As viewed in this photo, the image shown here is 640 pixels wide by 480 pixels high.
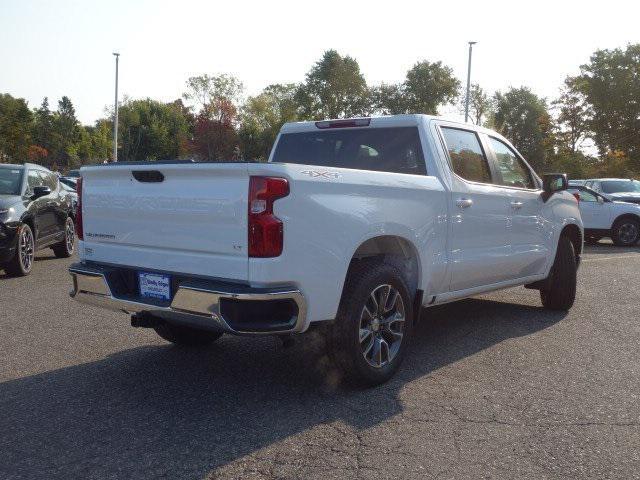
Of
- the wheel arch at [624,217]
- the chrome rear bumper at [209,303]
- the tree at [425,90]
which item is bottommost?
the chrome rear bumper at [209,303]

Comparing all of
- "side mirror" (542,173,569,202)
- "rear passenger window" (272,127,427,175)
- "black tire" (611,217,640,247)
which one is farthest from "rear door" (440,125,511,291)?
"black tire" (611,217,640,247)

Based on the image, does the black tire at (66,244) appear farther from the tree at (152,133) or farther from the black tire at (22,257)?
the tree at (152,133)

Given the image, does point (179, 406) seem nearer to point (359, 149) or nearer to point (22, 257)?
point (359, 149)

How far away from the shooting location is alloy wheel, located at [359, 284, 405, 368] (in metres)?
4.45

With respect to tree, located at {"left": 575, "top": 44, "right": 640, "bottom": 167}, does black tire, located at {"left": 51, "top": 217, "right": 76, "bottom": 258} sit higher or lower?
lower

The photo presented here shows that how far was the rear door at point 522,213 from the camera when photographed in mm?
6195

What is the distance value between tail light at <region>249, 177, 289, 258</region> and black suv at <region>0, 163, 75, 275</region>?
6661 millimetres

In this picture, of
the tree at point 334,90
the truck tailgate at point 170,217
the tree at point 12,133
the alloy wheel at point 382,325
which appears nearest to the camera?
the truck tailgate at point 170,217

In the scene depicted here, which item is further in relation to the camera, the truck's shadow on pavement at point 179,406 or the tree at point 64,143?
the tree at point 64,143

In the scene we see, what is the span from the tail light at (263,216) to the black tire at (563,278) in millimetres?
4481

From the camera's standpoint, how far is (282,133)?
241 inches

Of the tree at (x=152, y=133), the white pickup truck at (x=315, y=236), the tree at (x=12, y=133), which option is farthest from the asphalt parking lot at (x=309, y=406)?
the tree at (x=152, y=133)

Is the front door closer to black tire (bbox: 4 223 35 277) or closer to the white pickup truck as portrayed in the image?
the white pickup truck

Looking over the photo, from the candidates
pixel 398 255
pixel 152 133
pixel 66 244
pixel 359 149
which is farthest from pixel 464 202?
pixel 152 133
